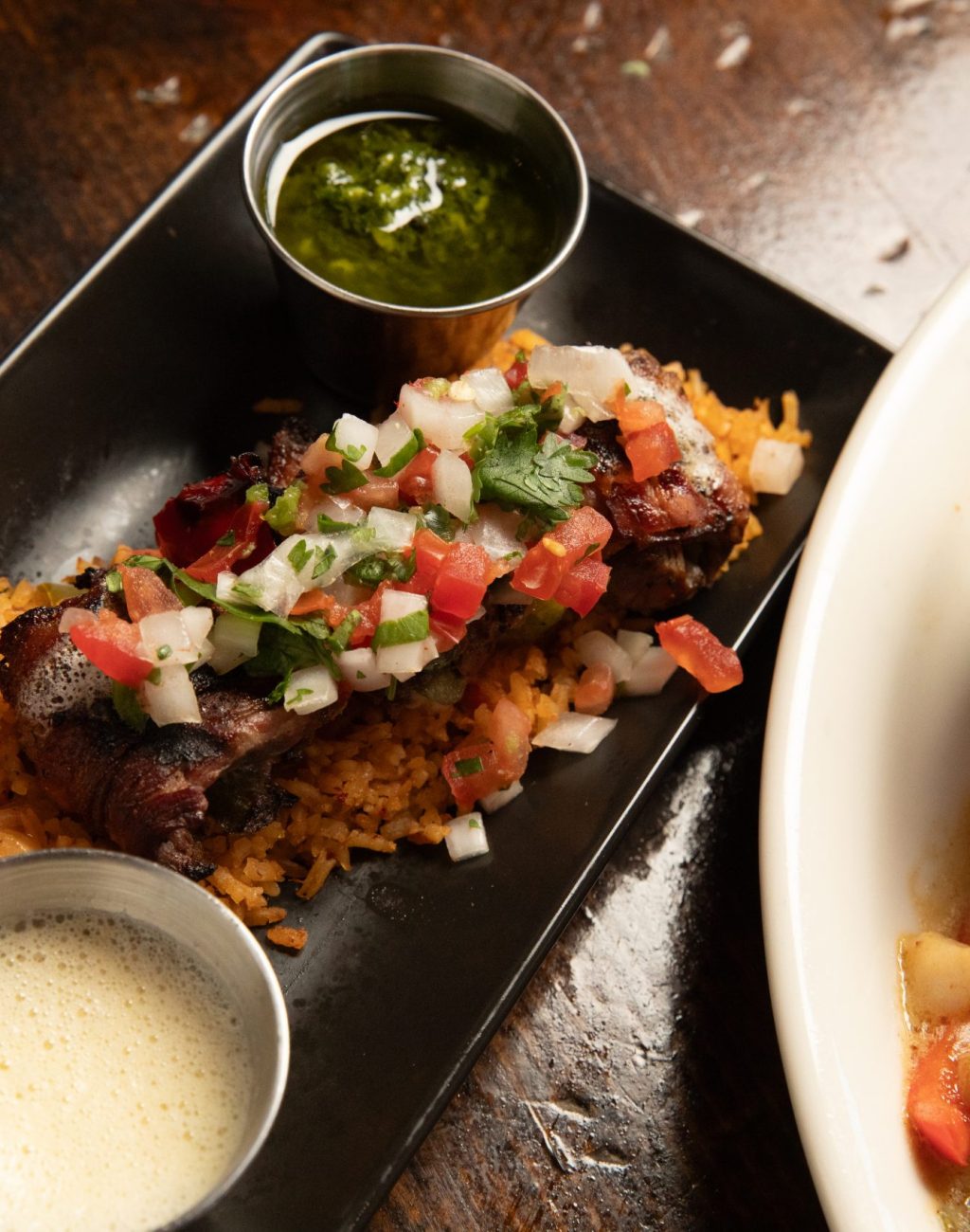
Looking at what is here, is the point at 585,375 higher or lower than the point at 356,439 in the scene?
higher

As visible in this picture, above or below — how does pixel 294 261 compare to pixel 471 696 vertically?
above

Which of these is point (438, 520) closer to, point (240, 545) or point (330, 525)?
point (330, 525)

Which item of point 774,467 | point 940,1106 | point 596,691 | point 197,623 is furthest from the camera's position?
point 774,467

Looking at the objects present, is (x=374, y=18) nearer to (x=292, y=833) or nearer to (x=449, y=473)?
(x=449, y=473)

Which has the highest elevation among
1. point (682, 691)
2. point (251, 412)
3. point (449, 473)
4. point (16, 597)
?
point (449, 473)

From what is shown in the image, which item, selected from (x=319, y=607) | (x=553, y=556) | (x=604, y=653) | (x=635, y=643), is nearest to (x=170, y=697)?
(x=319, y=607)

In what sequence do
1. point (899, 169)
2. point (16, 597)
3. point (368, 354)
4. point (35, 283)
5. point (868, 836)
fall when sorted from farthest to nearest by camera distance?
1. point (899, 169)
2. point (35, 283)
3. point (368, 354)
4. point (16, 597)
5. point (868, 836)

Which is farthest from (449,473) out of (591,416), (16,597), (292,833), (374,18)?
(374,18)

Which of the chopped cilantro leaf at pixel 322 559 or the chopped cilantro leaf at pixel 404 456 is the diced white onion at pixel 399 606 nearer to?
the chopped cilantro leaf at pixel 322 559

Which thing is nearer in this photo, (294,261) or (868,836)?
(868,836)
